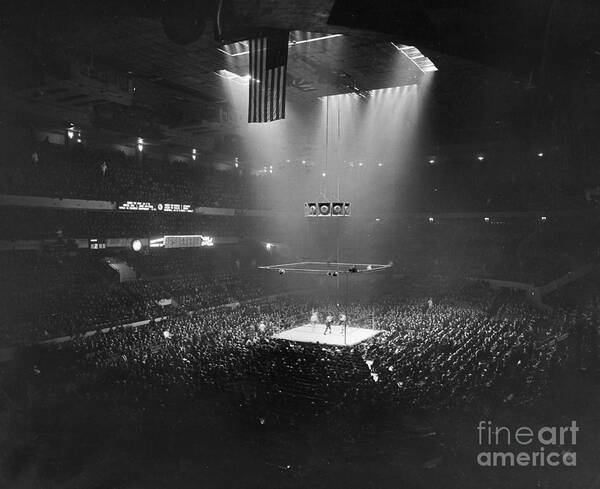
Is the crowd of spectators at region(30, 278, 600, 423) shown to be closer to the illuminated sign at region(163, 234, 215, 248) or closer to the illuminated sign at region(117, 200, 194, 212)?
the illuminated sign at region(117, 200, 194, 212)

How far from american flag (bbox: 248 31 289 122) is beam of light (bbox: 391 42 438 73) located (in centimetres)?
437

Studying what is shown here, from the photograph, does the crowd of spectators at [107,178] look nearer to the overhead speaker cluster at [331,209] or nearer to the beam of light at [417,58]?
the overhead speaker cluster at [331,209]

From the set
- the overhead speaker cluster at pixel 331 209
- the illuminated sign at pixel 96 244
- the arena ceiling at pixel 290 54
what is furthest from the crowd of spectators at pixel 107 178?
the overhead speaker cluster at pixel 331 209

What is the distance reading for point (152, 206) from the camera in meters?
31.6

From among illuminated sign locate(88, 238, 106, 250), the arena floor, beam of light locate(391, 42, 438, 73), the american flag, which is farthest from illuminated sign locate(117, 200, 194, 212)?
beam of light locate(391, 42, 438, 73)

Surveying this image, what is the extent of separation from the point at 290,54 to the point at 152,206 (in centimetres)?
1870

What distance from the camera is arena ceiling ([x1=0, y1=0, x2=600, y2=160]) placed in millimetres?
9609

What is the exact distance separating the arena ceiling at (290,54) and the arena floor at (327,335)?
11.5m

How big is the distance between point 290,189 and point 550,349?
32.5 metres

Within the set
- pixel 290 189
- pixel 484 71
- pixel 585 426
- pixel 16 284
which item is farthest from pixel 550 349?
pixel 290 189

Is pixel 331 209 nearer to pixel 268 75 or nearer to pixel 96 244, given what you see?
pixel 268 75

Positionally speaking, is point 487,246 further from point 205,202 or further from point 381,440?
point 381,440

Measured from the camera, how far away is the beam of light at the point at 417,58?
1518 centimetres

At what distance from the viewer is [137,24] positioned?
12711mm
